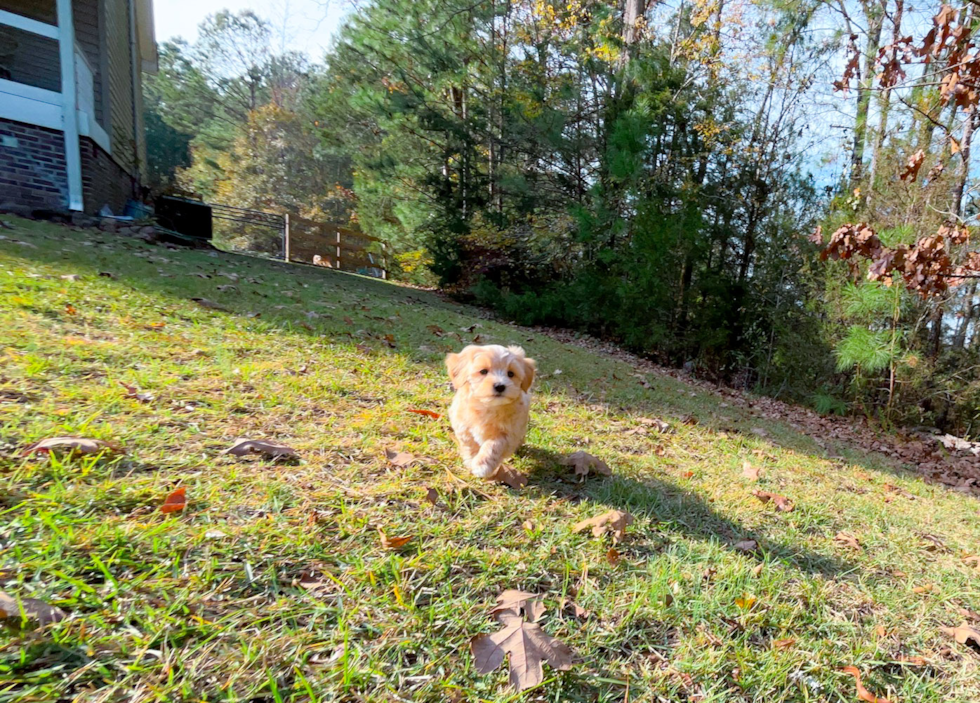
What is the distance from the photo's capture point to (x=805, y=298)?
933cm

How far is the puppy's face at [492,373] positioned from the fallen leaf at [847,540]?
6.66 feet

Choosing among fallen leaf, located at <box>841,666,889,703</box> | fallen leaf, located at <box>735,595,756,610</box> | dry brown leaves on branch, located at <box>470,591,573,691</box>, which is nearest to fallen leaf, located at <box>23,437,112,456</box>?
dry brown leaves on branch, located at <box>470,591,573,691</box>

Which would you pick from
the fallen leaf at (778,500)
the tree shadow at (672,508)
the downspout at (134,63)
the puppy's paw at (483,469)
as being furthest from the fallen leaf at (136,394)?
the downspout at (134,63)

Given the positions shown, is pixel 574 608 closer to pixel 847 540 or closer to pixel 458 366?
pixel 458 366

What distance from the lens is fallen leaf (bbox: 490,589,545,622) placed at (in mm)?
1694

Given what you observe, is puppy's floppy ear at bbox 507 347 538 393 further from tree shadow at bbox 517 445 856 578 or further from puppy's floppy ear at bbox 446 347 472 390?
tree shadow at bbox 517 445 856 578

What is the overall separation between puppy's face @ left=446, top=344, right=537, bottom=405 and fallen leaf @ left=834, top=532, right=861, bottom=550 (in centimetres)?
203

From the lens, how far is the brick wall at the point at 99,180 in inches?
347

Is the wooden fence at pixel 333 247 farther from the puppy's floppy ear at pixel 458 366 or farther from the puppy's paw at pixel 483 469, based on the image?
the puppy's paw at pixel 483 469

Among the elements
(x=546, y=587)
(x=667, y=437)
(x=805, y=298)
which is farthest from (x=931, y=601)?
(x=805, y=298)

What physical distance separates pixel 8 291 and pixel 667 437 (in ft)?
19.3

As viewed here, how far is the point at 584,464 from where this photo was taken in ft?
9.95

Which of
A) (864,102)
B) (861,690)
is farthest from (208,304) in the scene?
(864,102)

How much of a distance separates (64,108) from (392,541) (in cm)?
1086
